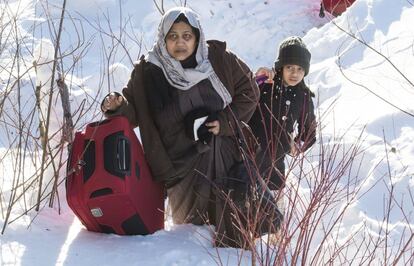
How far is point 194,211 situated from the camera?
333 cm

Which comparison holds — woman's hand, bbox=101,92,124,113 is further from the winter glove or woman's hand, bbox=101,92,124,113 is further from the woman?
the winter glove

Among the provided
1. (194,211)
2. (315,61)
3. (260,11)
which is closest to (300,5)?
(260,11)

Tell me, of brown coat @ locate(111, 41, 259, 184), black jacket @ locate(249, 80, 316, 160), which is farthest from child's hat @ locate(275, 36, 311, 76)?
brown coat @ locate(111, 41, 259, 184)

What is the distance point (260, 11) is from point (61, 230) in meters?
6.59

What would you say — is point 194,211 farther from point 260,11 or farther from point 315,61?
point 260,11

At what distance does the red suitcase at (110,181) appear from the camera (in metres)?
2.88

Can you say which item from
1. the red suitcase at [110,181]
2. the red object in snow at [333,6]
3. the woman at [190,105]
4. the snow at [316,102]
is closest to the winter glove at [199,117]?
the woman at [190,105]

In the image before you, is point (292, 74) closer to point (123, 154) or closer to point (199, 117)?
point (199, 117)

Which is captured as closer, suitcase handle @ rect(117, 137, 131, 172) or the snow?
the snow

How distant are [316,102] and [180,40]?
2819mm

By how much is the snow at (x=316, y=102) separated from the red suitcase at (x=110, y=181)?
10 cm

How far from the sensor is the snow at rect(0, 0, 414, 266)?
281cm

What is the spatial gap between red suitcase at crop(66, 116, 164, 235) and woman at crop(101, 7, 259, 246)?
0.36 feet

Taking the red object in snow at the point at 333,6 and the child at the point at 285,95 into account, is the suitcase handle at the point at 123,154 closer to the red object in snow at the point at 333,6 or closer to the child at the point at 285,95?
the child at the point at 285,95
